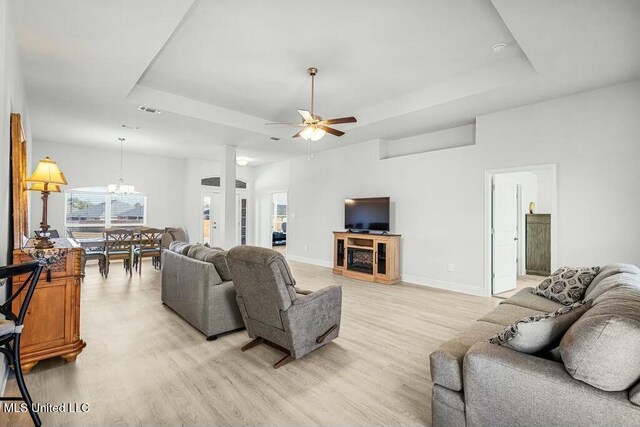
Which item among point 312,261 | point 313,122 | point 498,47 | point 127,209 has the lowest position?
point 312,261

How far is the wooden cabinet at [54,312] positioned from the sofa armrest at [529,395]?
121 inches

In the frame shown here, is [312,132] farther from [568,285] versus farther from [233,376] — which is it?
[568,285]

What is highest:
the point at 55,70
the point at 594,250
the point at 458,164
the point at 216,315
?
the point at 55,70

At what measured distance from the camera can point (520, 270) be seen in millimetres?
6547

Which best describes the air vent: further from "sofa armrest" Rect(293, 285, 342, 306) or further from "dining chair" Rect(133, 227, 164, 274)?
"sofa armrest" Rect(293, 285, 342, 306)

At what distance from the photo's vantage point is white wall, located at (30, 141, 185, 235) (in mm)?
7059

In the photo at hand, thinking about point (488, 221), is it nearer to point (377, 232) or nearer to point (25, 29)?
point (377, 232)

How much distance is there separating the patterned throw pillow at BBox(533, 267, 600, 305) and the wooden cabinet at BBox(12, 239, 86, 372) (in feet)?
14.3

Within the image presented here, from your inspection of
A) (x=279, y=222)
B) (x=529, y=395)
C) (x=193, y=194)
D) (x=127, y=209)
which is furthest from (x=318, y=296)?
(x=279, y=222)

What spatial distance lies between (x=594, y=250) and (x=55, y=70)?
22.7 ft

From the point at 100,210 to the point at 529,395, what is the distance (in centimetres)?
924

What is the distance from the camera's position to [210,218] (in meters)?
9.34

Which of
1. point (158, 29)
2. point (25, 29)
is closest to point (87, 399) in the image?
point (158, 29)

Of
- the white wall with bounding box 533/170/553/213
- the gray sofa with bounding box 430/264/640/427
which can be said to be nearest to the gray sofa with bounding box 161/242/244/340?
the gray sofa with bounding box 430/264/640/427
